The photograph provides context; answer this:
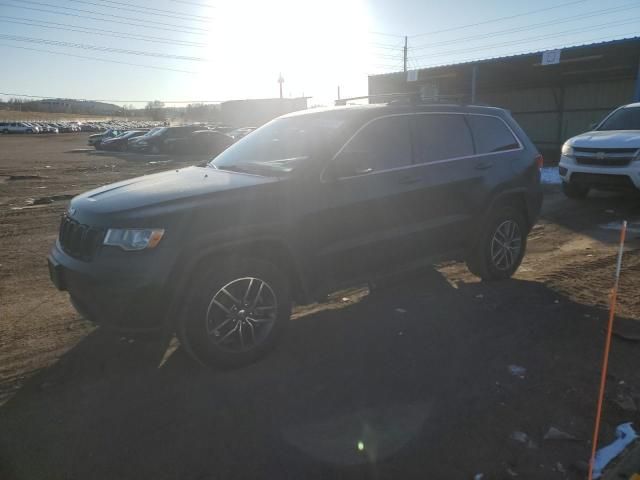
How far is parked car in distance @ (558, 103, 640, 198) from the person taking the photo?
8594mm

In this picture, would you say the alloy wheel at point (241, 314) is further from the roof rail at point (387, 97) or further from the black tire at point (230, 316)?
the roof rail at point (387, 97)

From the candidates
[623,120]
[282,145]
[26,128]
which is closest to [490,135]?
[282,145]

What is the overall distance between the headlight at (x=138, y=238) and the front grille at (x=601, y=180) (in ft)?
27.6

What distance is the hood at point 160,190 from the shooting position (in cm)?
347

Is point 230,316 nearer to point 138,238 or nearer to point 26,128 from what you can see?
point 138,238

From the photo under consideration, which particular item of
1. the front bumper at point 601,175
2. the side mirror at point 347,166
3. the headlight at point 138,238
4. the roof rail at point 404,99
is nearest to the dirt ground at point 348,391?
the headlight at point 138,238

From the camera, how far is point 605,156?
895 cm

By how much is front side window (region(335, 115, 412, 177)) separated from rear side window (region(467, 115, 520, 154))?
40.7 inches

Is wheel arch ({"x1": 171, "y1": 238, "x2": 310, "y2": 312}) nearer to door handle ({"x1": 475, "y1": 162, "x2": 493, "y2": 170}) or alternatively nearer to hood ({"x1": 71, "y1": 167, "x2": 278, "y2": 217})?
hood ({"x1": 71, "y1": 167, "x2": 278, "y2": 217})

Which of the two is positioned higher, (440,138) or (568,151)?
(440,138)

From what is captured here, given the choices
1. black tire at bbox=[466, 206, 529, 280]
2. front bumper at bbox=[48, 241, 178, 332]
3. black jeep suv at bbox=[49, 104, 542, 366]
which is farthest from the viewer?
black tire at bbox=[466, 206, 529, 280]

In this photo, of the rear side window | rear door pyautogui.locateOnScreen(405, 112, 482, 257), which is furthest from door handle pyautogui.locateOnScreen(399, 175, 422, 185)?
the rear side window

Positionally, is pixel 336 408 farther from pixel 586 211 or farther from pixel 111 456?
pixel 586 211

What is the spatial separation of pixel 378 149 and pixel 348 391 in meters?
2.12
